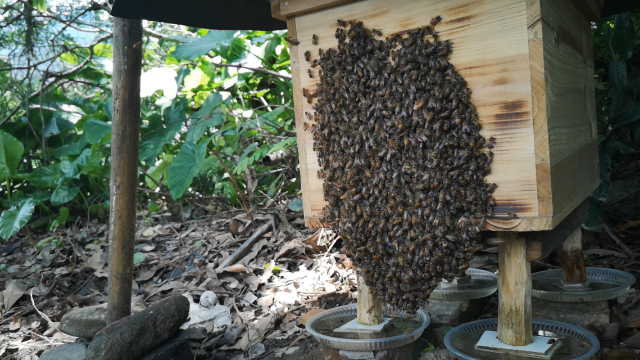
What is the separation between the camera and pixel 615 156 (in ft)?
15.3

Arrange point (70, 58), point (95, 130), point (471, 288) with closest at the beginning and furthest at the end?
1. point (471, 288)
2. point (95, 130)
3. point (70, 58)

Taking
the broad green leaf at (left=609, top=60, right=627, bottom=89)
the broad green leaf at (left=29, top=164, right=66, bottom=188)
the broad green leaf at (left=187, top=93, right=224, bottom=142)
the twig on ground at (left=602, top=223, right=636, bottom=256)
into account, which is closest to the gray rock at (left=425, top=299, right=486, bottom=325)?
the twig on ground at (left=602, top=223, right=636, bottom=256)

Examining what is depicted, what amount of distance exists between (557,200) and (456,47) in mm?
794

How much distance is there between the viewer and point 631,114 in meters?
3.92

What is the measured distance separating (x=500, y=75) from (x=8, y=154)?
5.99 m

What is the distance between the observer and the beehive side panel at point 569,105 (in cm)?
219

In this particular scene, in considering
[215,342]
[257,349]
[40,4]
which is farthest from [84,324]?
[40,4]

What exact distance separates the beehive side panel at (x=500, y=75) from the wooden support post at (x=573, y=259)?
1.46m

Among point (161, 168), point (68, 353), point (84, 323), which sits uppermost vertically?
point (161, 168)

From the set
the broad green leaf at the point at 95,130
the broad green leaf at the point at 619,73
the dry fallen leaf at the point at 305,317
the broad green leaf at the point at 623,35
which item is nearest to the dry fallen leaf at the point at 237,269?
the dry fallen leaf at the point at 305,317

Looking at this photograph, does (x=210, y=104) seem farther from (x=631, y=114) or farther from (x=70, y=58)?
(x=631, y=114)

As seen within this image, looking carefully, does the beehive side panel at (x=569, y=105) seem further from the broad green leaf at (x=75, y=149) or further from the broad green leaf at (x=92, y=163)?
the broad green leaf at (x=75, y=149)

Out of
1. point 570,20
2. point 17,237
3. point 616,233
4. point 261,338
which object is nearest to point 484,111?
point 570,20

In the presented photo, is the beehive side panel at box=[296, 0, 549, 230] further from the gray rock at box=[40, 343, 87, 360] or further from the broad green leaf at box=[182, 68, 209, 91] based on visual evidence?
the broad green leaf at box=[182, 68, 209, 91]
